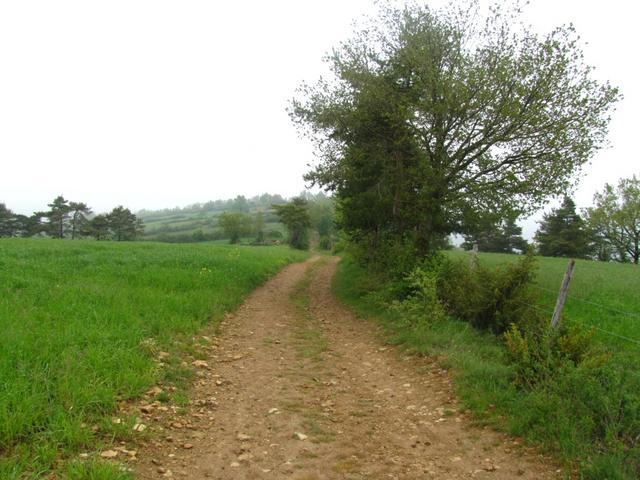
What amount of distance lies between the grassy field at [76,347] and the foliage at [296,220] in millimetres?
50445

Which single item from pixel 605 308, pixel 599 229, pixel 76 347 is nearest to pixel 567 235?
pixel 599 229

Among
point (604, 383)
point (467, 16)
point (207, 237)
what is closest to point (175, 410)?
point (604, 383)

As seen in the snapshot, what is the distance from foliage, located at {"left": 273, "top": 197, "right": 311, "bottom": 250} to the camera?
64.0 metres

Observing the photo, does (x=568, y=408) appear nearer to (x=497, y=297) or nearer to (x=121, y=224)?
(x=497, y=297)

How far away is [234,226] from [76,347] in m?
96.8

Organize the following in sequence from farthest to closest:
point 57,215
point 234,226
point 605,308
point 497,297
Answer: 1. point 234,226
2. point 57,215
3. point 605,308
4. point 497,297

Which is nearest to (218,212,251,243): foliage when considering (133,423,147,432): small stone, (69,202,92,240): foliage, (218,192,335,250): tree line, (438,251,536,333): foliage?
(218,192,335,250): tree line

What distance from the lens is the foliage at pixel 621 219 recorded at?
51469 mm

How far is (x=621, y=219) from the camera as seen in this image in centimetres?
5203

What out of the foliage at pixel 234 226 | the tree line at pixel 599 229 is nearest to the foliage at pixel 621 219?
the tree line at pixel 599 229

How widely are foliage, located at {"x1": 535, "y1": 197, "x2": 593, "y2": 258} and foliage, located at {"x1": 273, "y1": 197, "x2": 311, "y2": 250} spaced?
3423cm

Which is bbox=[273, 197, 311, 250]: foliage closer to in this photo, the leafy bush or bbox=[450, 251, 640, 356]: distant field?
bbox=[450, 251, 640, 356]: distant field

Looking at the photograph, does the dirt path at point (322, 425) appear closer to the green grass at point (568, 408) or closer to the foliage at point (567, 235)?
the green grass at point (568, 408)

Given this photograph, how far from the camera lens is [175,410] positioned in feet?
18.9
